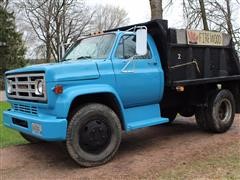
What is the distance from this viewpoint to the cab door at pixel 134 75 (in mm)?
6578

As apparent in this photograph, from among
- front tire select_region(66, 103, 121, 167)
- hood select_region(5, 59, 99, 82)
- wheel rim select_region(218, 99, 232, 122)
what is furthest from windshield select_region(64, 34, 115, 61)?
wheel rim select_region(218, 99, 232, 122)

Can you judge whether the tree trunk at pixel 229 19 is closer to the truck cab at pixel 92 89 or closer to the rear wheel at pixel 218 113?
the rear wheel at pixel 218 113

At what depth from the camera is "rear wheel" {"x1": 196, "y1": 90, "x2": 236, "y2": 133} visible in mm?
8203

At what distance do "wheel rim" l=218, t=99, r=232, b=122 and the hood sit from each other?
364 cm

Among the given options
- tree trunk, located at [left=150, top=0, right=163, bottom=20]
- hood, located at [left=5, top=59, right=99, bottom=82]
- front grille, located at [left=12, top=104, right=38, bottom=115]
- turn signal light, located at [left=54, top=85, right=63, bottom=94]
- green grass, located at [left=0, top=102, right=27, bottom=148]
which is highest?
tree trunk, located at [left=150, top=0, right=163, bottom=20]

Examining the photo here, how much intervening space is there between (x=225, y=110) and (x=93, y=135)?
12.6 ft

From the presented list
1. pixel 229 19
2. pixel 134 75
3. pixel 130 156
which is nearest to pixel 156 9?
pixel 134 75

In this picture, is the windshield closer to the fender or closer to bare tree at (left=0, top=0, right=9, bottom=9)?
the fender

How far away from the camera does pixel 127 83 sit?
6621 mm

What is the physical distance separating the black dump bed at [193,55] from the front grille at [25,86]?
2.42 meters

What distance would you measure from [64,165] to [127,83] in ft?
5.72

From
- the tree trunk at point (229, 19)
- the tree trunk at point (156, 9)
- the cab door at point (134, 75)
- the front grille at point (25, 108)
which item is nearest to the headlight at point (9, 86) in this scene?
the front grille at point (25, 108)

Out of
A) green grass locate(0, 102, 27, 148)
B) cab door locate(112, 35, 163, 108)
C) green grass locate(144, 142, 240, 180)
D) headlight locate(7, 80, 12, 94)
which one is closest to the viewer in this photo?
green grass locate(144, 142, 240, 180)

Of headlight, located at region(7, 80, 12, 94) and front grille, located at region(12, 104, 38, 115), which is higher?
headlight, located at region(7, 80, 12, 94)
